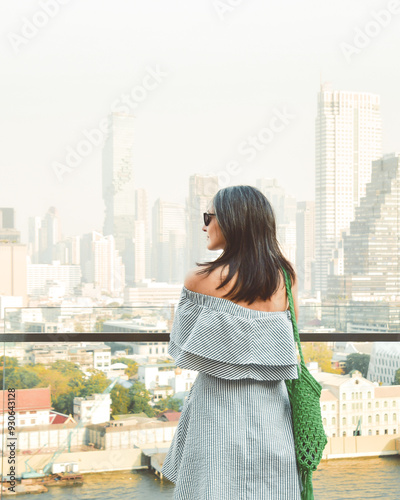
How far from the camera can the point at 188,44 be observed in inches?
642

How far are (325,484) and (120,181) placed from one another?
1764 centimetres

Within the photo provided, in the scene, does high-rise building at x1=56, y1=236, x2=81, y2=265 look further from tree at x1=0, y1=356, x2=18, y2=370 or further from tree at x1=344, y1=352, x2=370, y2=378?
tree at x1=344, y1=352, x2=370, y2=378

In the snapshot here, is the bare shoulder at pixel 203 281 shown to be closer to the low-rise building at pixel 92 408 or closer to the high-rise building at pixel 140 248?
the low-rise building at pixel 92 408

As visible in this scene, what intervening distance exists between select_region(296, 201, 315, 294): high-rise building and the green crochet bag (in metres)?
15.9

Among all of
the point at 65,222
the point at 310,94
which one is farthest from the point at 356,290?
the point at 65,222

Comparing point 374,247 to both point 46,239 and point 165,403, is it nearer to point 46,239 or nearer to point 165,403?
point 46,239

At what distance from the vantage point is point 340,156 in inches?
767

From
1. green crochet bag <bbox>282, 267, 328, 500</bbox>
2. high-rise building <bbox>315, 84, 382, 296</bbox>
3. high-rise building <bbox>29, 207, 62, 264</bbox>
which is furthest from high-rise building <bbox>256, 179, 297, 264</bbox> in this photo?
green crochet bag <bbox>282, 267, 328, 500</bbox>

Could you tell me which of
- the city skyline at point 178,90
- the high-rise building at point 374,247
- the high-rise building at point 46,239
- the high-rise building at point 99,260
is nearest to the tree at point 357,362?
the city skyline at point 178,90

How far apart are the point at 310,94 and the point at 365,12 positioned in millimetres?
4717

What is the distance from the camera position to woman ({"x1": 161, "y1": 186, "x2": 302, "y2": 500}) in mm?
1094

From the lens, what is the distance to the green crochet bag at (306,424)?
3.70ft

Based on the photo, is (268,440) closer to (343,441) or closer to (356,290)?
(343,441)

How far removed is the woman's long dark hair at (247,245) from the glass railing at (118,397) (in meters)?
0.71
